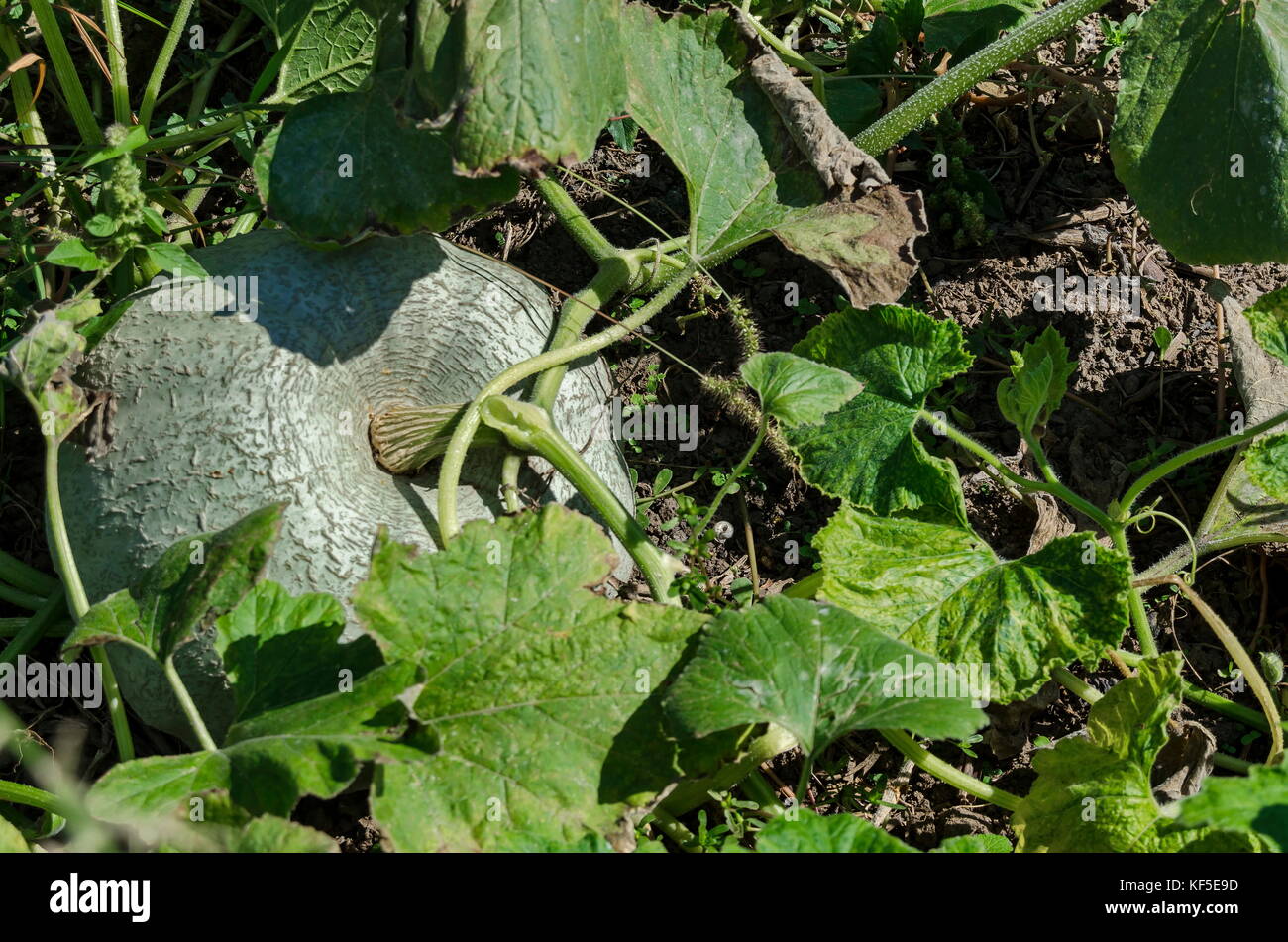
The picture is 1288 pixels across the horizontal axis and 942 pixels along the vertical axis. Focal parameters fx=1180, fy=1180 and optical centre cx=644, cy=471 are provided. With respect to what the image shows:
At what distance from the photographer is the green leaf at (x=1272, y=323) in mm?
2605

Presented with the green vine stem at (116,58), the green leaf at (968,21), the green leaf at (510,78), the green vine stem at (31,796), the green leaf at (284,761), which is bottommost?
the green vine stem at (31,796)

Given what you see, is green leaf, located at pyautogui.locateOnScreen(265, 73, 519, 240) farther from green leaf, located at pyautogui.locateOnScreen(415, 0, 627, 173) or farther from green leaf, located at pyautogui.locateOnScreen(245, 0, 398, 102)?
green leaf, located at pyautogui.locateOnScreen(245, 0, 398, 102)

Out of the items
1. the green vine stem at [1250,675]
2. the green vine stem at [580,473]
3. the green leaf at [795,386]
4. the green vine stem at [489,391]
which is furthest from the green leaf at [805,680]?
the green vine stem at [1250,675]

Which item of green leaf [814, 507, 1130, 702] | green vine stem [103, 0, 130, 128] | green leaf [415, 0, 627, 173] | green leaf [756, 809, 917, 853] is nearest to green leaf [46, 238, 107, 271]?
green vine stem [103, 0, 130, 128]

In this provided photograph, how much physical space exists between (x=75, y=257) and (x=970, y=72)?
216 centimetres

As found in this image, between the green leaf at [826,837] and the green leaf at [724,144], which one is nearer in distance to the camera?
the green leaf at [826,837]

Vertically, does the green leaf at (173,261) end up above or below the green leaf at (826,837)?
above

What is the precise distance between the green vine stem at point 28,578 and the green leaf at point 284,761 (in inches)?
32.5

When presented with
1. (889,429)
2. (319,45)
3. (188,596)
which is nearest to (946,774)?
(889,429)

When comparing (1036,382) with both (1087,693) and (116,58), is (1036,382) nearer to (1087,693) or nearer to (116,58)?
(1087,693)

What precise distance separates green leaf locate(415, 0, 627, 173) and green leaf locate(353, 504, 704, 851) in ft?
2.34

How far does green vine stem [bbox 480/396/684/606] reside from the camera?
2.43 m

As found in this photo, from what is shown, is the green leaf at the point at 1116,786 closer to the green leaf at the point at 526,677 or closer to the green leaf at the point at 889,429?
the green leaf at the point at 889,429

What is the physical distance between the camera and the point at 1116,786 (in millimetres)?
2240
